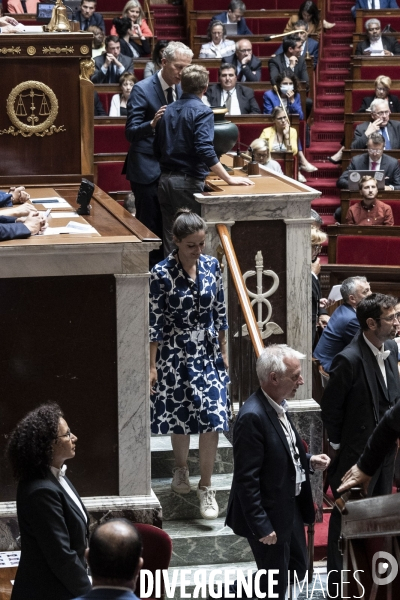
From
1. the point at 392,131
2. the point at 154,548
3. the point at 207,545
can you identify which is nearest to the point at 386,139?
the point at 392,131

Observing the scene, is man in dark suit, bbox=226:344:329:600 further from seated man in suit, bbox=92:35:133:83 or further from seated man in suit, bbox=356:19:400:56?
seated man in suit, bbox=356:19:400:56

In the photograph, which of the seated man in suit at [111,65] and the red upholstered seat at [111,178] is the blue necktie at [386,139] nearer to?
the seated man in suit at [111,65]

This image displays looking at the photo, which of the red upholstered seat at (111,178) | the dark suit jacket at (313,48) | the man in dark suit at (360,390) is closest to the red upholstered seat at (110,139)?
the red upholstered seat at (111,178)

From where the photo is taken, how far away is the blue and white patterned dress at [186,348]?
505cm

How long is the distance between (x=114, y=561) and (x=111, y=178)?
6867mm

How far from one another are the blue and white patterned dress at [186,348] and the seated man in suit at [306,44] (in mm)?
7641

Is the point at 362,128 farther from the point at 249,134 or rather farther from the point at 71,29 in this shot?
the point at 71,29

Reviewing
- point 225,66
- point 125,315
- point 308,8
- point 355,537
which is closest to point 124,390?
point 125,315

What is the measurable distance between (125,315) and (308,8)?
8982 millimetres

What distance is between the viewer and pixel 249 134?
10586 mm

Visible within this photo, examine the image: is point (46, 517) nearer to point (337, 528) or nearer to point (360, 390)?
point (337, 528)

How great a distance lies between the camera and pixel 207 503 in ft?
16.9

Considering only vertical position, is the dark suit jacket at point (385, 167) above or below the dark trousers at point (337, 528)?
above

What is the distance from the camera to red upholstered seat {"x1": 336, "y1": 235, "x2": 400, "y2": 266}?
898 centimetres
